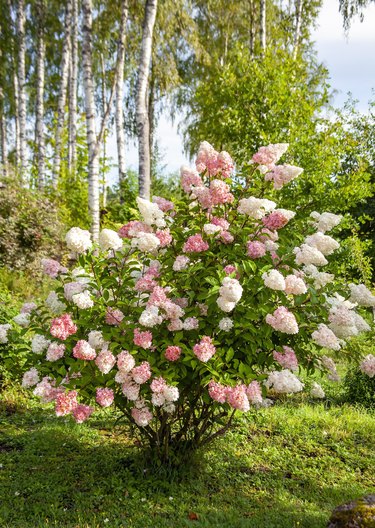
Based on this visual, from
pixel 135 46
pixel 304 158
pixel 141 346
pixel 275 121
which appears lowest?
pixel 141 346

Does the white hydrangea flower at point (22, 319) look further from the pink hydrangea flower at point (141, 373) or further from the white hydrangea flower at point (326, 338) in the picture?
the white hydrangea flower at point (326, 338)

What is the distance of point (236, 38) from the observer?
20828 millimetres

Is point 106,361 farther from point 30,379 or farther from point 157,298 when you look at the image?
point 30,379

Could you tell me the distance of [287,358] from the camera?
130 inches

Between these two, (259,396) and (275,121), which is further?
(275,121)

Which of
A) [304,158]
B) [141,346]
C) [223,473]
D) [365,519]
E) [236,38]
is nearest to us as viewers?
[365,519]

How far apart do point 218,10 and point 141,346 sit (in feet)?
61.9

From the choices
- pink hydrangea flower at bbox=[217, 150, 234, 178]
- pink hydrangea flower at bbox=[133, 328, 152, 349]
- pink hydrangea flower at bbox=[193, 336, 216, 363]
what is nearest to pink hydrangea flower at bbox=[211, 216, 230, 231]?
pink hydrangea flower at bbox=[217, 150, 234, 178]

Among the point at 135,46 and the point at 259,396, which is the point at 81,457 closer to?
the point at 259,396

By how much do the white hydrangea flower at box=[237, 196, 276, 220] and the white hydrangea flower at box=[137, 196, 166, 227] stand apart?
54 cm

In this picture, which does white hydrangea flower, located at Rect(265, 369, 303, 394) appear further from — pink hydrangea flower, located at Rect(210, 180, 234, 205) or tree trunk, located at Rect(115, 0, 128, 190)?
tree trunk, located at Rect(115, 0, 128, 190)

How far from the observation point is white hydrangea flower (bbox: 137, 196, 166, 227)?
331cm

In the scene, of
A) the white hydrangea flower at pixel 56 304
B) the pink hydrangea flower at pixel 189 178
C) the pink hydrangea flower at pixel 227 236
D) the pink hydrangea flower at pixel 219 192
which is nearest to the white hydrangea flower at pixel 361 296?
the pink hydrangea flower at pixel 227 236

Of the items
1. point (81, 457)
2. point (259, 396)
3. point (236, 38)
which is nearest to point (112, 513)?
point (81, 457)
